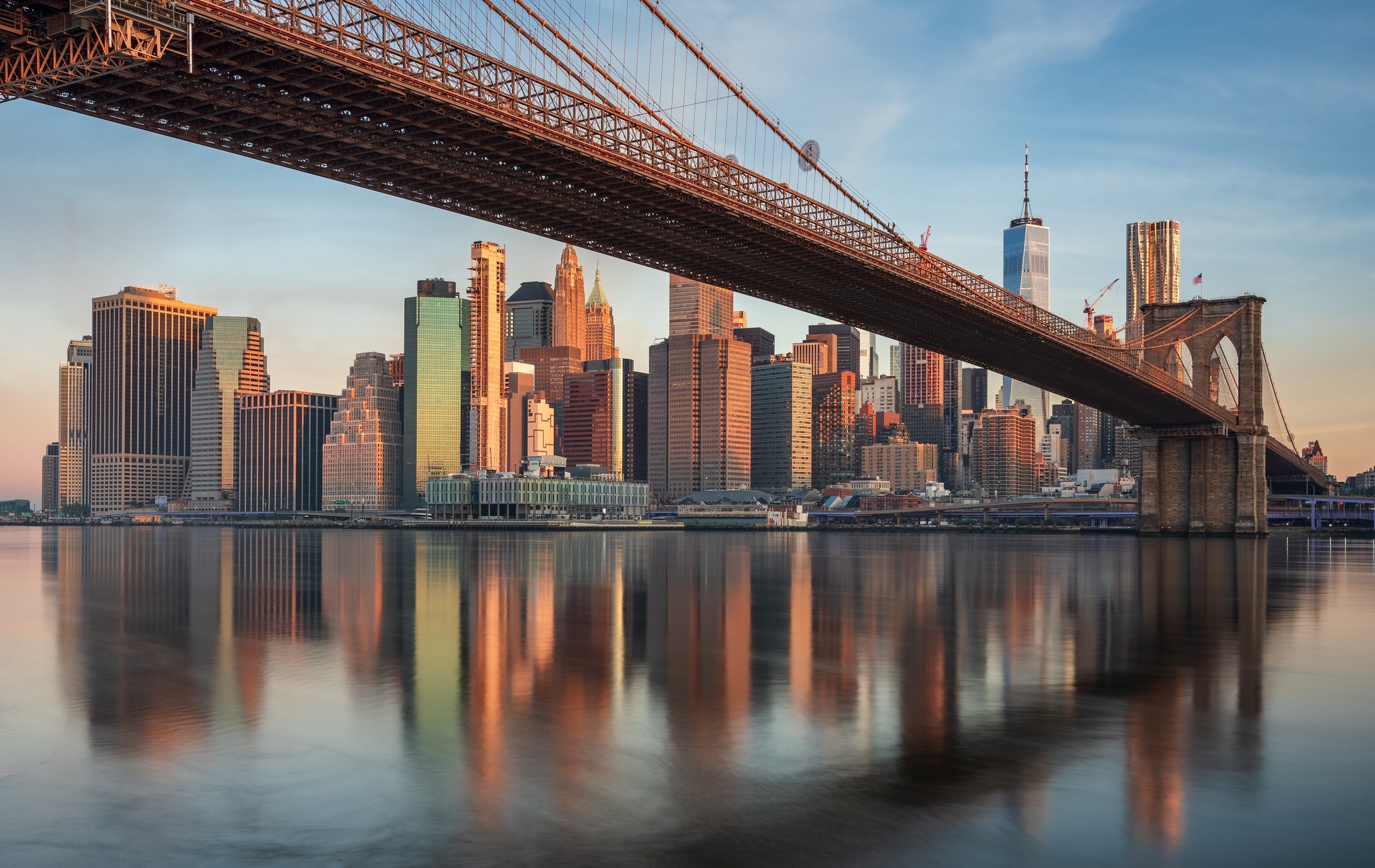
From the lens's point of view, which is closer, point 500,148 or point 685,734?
Answer: point 685,734

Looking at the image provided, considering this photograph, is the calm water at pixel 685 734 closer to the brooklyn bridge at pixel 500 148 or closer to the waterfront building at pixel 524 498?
the brooklyn bridge at pixel 500 148

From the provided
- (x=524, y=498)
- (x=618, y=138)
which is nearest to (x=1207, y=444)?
(x=618, y=138)

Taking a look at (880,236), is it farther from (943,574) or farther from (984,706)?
(984,706)

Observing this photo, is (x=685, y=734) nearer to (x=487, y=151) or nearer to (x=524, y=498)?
(x=487, y=151)

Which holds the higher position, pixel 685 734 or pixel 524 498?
pixel 685 734

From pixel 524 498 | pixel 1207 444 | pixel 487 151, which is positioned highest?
pixel 487 151
